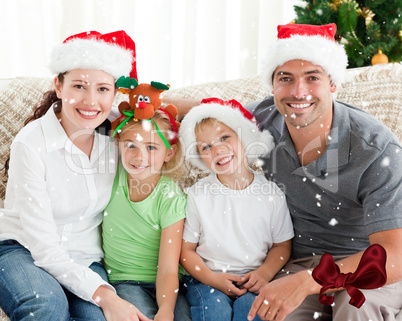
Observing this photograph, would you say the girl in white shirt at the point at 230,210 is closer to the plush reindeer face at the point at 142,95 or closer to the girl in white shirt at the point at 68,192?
the plush reindeer face at the point at 142,95

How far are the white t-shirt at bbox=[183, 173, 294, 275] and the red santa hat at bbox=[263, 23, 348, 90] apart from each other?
1.55ft

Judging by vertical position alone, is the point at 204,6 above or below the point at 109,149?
above

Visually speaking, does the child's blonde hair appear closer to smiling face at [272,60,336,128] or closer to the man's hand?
smiling face at [272,60,336,128]

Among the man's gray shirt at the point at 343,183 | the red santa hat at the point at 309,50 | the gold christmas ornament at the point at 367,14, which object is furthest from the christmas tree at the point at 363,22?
the man's gray shirt at the point at 343,183

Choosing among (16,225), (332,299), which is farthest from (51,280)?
(332,299)

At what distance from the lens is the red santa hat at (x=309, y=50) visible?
1617 millimetres

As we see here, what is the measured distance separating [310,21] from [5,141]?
1736mm

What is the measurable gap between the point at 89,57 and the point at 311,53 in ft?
2.60

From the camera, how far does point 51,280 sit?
4.76 ft

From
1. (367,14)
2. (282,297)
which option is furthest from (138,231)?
(367,14)

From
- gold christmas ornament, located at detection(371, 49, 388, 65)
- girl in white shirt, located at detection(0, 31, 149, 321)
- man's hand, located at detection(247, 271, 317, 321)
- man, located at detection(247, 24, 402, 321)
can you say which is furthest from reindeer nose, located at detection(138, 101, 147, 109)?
gold christmas ornament, located at detection(371, 49, 388, 65)

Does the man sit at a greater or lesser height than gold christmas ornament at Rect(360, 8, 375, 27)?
lesser

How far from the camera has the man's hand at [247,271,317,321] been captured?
1357 millimetres

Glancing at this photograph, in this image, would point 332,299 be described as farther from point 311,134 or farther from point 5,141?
point 5,141
